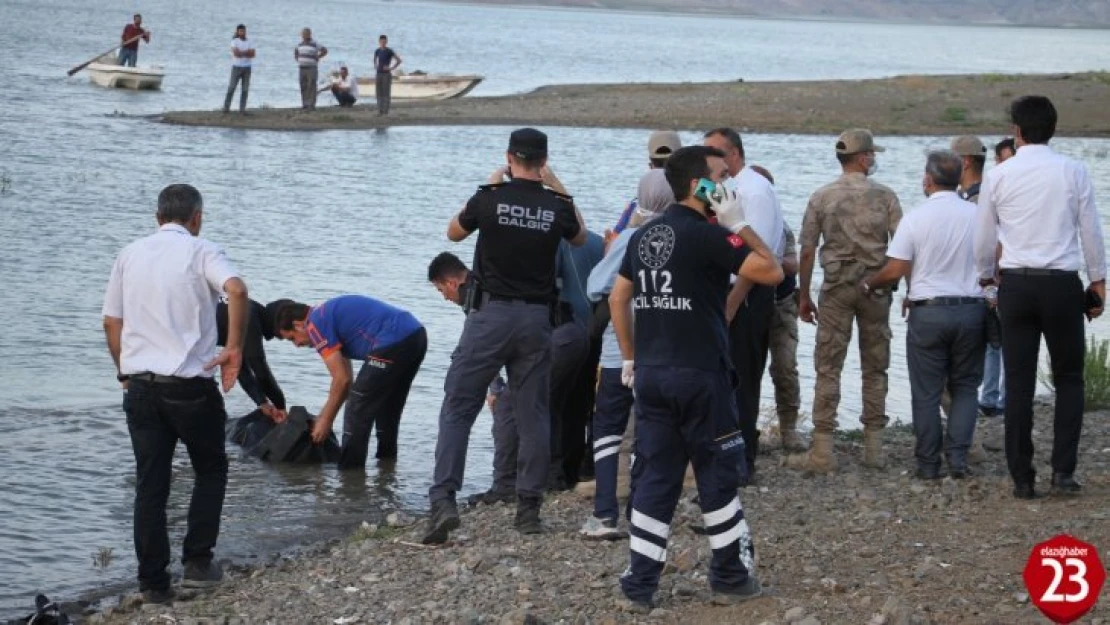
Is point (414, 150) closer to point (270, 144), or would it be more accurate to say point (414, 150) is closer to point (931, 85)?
point (270, 144)

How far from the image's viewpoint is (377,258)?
67.1 ft

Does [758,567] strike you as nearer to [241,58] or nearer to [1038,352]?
[1038,352]

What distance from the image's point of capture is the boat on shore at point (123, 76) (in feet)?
144

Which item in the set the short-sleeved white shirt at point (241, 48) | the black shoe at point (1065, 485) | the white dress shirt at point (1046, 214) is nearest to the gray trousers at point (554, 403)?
the white dress shirt at point (1046, 214)

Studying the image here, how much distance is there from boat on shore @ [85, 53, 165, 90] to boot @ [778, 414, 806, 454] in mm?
36107

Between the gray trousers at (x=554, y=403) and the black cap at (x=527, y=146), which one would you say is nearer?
the black cap at (x=527, y=146)

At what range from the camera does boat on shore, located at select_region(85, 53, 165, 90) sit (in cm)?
4397

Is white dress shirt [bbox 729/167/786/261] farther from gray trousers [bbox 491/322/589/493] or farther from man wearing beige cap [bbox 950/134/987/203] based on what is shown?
man wearing beige cap [bbox 950/134/987/203]

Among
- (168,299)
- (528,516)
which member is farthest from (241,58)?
(168,299)

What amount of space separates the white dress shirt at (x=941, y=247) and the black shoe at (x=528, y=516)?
243cm

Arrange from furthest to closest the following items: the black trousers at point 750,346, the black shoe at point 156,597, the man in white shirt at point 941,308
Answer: the man in white shirt at point 941,308, the black trousers at point 750,346, the black shoe at point 156,597

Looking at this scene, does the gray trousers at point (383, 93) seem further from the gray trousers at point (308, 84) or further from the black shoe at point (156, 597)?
the black shoe at point (156, 597)

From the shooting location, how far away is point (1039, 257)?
27.4 ft

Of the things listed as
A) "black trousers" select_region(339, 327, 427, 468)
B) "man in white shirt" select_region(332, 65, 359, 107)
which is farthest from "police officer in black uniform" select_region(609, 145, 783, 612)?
"man in white shirt" select_region(332, 65, 359, 107)
